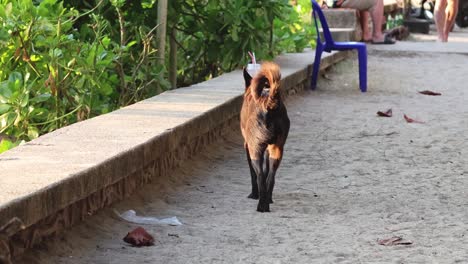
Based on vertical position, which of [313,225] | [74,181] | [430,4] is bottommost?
[430,4]

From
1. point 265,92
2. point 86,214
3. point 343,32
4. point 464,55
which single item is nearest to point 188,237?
point 86,214

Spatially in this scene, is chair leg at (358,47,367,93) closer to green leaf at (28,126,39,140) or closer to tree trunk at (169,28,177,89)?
tree trunk at (169,28,177,89)

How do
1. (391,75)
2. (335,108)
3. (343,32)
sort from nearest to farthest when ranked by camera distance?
(335,108) < (391,75) < (343,32)

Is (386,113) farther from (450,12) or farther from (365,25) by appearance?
(450,12)

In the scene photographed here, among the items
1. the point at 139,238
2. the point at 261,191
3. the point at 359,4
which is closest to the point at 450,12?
the point at 359,4

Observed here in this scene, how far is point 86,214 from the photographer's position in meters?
4.51

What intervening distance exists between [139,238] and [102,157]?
391 millimetres

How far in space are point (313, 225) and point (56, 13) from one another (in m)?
2.35

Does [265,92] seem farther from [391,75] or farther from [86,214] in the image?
[391,75]

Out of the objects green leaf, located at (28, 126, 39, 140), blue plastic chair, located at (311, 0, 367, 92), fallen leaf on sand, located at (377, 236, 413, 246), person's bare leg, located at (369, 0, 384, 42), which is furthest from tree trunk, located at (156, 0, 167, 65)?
person's bare leg, located at (369, 0, 384, 42)

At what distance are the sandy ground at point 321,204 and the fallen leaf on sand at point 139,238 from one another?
38 mm

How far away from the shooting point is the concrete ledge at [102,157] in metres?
3.83

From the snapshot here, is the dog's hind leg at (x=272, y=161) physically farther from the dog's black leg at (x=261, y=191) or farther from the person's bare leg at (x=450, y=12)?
the person's bare leg at (x=450, y=12)

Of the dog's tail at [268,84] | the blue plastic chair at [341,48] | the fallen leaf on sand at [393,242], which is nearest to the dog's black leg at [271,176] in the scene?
the dog's tail at [268,84]
